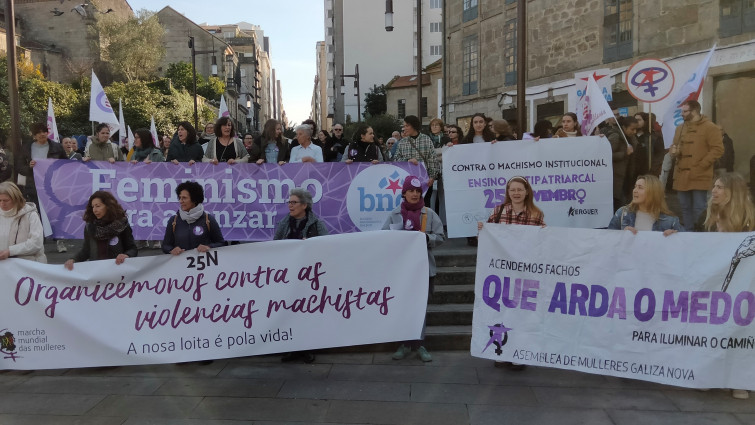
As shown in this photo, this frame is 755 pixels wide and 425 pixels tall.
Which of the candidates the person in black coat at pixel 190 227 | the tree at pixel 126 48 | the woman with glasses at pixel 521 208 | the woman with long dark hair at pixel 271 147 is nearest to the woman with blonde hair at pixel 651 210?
the woman with glasses at pixel 521 208

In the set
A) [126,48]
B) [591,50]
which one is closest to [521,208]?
[591,50]

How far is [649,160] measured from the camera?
31.3 ft

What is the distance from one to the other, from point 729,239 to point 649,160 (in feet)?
18.3

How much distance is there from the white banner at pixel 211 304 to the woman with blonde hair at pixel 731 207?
93.3 inches

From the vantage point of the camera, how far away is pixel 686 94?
6.86 meters

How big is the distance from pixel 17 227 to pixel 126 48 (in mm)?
47987

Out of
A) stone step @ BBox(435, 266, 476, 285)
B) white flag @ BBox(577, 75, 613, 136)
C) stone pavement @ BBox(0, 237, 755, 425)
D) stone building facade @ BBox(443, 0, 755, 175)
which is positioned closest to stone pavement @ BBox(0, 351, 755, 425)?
stone pavement @ BBox(0, 237, 755, 425)

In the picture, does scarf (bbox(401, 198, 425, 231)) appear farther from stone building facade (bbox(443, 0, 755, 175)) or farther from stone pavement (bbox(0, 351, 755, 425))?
stone building facade (bbox(443, 0, 755, 175))

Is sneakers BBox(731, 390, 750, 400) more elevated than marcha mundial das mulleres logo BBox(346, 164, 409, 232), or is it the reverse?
marcha mundial das mulleres logo BBox(346, 164, 409, 232)

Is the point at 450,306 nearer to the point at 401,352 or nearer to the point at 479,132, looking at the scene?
the point at 401,352

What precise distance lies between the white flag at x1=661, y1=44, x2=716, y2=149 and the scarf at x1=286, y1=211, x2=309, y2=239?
458 centimetres

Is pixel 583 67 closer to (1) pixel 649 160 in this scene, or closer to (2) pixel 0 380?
(1) pixel 649 160

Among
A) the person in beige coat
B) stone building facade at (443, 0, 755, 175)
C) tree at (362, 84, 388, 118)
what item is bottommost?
the person in beige coat

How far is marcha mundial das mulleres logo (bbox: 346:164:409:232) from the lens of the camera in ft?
23.3
